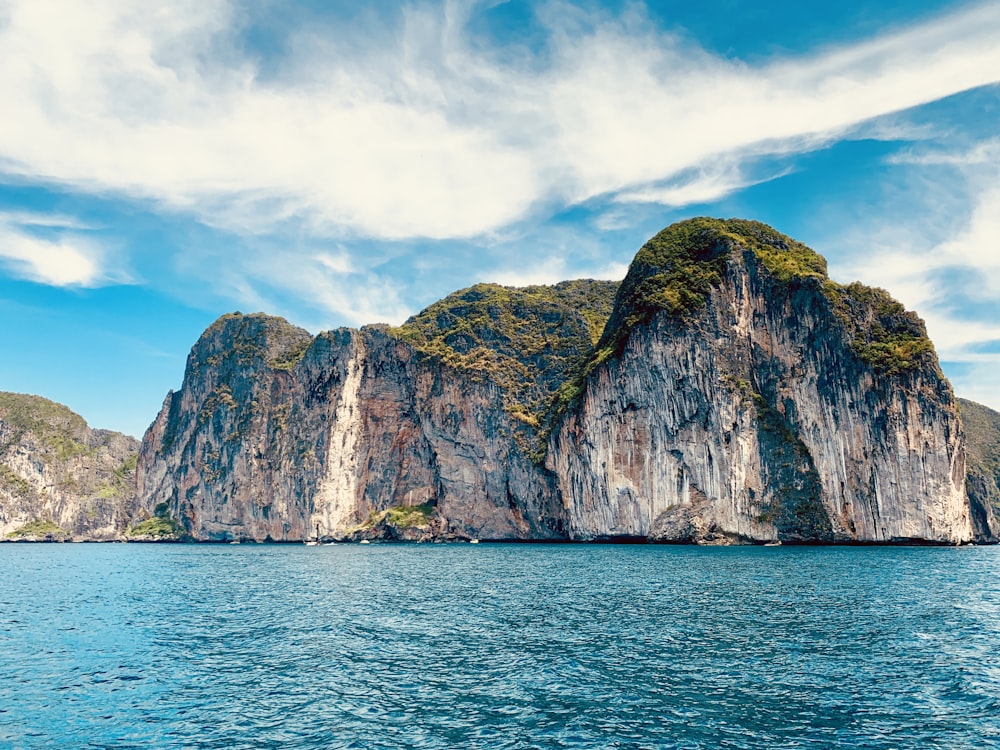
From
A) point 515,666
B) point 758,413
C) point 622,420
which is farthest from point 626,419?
point 515,666

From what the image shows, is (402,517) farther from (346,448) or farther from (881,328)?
(881,328)

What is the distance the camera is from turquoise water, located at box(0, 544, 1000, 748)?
19094 mm

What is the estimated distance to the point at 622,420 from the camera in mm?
117125

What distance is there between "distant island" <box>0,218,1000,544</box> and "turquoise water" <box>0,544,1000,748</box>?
182 feet

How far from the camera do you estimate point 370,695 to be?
2275 centimetres

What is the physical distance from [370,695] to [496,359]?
128930mm

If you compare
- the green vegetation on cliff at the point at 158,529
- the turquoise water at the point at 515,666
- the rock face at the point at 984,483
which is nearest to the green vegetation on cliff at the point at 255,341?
the green vegetation on cliff at the point at 158,529

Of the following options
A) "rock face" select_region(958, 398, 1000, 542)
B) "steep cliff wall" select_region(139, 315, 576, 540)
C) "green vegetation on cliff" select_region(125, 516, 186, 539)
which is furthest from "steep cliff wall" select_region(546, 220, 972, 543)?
"green vegetation on cliff" select_region(125, 516, 186, 539)

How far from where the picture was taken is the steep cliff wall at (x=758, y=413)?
10169cm

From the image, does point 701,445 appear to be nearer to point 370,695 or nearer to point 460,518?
point 460,518

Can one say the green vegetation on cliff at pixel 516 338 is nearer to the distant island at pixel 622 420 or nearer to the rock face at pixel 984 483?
the distant island at pixel 622 420

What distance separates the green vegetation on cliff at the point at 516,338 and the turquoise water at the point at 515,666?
9635 centimetres

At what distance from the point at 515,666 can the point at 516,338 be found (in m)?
132

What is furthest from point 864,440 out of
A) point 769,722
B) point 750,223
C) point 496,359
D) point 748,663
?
point 769,722
